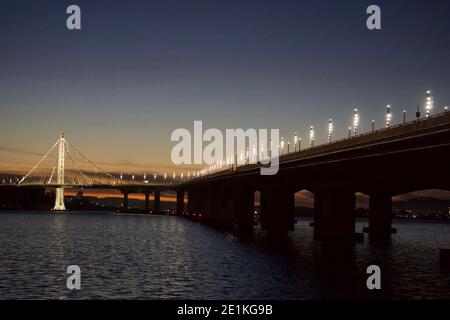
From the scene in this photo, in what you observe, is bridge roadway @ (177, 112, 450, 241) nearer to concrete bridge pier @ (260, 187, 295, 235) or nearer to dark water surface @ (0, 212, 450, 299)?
concrete bridge pier @ (260, 187, 295, 235)

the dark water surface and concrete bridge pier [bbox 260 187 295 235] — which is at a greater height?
concrete bridge pier [bbox 260 187 295 235]

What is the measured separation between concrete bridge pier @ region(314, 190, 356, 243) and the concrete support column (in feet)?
77.6

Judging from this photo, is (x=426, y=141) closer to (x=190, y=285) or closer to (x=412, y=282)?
(x=412, y=282)

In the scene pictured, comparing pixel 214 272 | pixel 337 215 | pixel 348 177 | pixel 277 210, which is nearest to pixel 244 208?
pixel 277 210

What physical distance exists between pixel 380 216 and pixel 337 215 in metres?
29.8

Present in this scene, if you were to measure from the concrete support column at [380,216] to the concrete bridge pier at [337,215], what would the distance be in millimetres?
23666

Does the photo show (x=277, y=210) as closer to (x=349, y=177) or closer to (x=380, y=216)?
(x=380, y=216)

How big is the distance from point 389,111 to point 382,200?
44.9 meters

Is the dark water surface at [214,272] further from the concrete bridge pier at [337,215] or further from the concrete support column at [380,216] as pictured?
the concrete support column at [380,216]

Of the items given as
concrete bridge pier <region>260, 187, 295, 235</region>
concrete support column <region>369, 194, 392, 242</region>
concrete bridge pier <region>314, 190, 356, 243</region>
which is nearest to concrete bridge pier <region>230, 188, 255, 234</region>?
concrete bridge pier <region>260, 187, 295, 235</region>

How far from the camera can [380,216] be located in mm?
119375

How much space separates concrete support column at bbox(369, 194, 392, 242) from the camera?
117 metres

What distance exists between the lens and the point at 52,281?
5075 centimetres
